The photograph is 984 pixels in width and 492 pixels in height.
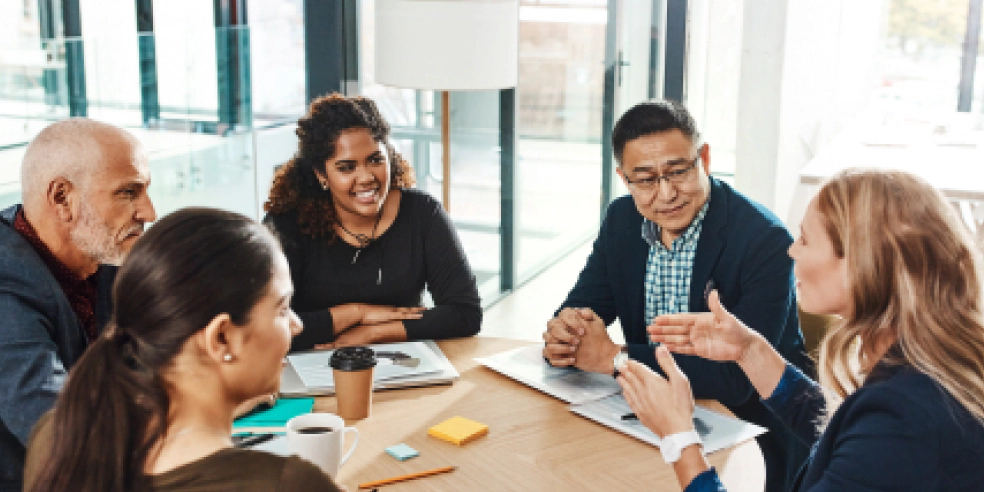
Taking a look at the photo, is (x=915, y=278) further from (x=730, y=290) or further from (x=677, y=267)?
(x=677, y=267)

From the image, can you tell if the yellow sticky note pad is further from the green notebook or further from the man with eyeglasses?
the man with eyeglasses

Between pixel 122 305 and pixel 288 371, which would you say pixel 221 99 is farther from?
pixel 122 305

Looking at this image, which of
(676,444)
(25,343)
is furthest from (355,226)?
(676,444)

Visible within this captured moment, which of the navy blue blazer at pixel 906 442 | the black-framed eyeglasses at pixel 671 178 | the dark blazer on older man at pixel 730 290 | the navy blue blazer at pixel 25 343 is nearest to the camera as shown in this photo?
the navy blue blazer at pixel 906 442

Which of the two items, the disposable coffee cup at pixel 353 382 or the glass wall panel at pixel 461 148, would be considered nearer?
the disposable coffee cup at pixel 353 382

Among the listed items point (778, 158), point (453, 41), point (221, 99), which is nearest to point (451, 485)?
point (453, 41)

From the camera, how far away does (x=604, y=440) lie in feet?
5.59

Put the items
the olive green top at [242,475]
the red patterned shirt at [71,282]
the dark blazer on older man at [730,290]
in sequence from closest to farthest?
the olive green top at [242,475] < the red patterned shirt at [71,282] < the dark blazer on older man at [730,290]

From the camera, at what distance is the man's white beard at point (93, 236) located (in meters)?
1.81

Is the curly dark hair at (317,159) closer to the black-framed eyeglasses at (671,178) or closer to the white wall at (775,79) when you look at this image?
the black-framed eyeglasses at (671,178)

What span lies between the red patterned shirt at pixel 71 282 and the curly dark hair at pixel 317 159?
74 cm

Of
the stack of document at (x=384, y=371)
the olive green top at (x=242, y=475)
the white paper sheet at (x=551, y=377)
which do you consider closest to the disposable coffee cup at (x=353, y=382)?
the stack of document at (x=384, y=371)

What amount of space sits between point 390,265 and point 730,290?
936 millimetres

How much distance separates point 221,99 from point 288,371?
168 centimetres
